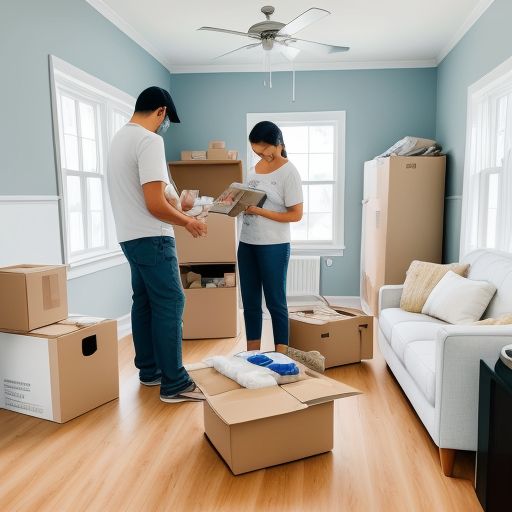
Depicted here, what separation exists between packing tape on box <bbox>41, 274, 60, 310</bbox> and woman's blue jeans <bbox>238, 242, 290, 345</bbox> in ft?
3.41

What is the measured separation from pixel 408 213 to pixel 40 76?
3055 millimetres

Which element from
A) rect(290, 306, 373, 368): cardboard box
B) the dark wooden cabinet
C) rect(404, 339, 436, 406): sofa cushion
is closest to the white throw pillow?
rect(404, 339, 436, 406): sofa cushion

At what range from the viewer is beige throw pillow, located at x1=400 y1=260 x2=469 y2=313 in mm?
2954

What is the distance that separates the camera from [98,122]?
3697mm

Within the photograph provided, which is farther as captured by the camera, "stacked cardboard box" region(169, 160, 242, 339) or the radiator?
the radiator

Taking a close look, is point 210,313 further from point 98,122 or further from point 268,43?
point 268,43

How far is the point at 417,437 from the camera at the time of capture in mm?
2141

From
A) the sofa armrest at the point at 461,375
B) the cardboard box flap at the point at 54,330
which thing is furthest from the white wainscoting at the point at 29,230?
the sofa armrest at the point at 461,375

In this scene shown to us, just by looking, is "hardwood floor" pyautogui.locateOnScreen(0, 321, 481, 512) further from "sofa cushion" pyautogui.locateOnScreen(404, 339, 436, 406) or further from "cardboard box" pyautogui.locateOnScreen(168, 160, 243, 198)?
"cardboard box" pyautogui.locateOnScreen(168, 160, 243, 198)

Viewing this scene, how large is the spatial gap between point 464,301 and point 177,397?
1.63 m


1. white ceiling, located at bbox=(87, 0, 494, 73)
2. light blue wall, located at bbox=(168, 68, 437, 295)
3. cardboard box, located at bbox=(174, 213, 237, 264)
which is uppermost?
white ceiling, located at bbox=(87, 0, 494, 73)

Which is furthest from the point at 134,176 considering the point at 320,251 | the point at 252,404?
the point at 320,251

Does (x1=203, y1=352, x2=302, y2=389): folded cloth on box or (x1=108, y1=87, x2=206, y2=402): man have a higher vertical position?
(x1=108, y1=87, x2=206, y2=402): man

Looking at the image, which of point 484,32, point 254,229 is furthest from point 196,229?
point 484,32
